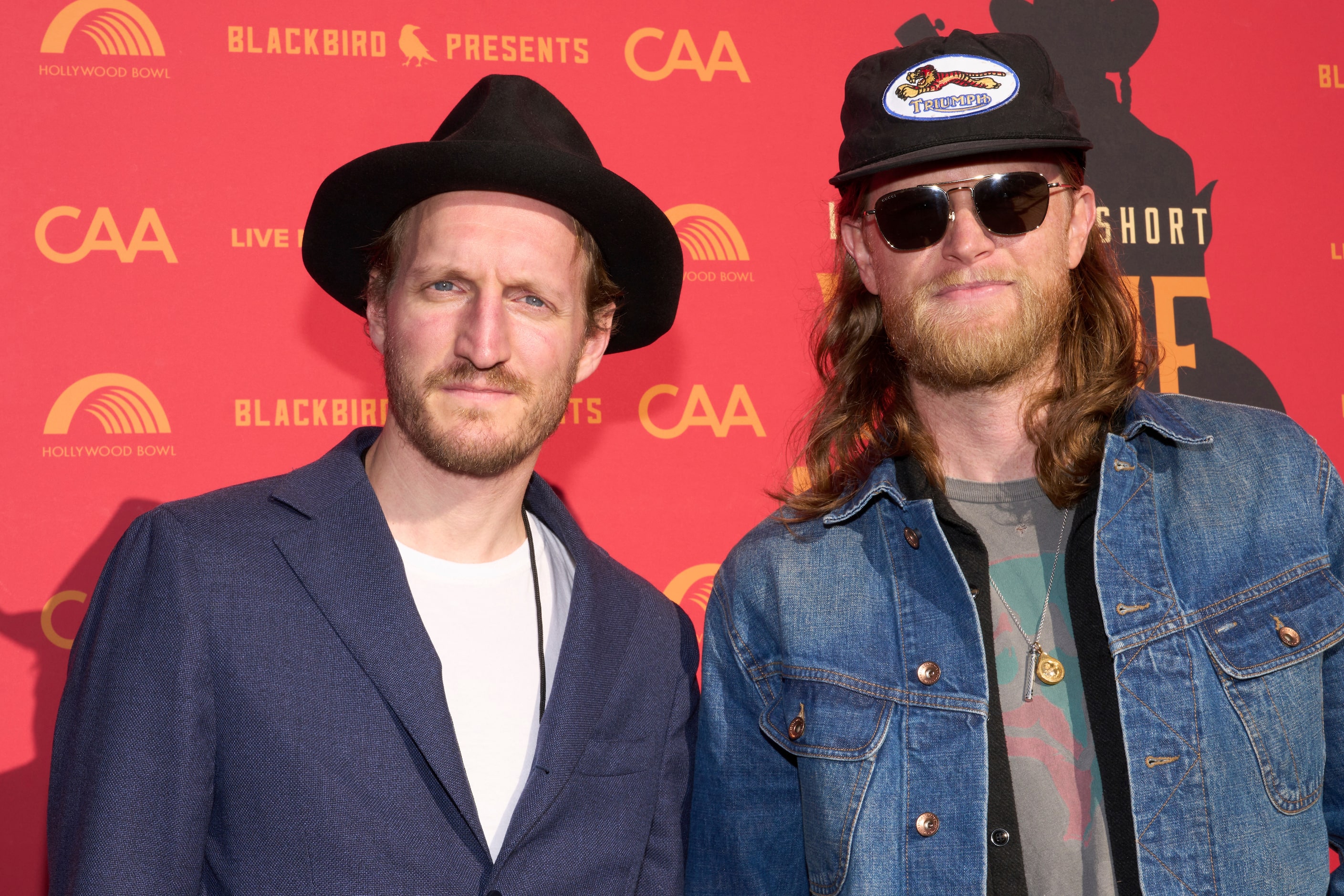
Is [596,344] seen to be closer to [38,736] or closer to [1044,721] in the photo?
[1044,721]

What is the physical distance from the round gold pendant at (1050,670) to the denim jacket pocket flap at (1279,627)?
24 centimetres

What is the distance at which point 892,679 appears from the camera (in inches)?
68.8

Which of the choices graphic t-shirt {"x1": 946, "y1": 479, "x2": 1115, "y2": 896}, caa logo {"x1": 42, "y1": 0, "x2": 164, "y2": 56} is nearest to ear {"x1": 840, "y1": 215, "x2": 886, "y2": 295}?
graphic t-shirt {"x1": 946, "y1": 479, "x2": 1115, "y2": 896}

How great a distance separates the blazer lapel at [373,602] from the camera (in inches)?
63.9

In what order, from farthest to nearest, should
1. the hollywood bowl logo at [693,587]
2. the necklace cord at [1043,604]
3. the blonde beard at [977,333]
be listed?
1. the hollywood bowl logo at [693,587]
2. the blonde beard at [977,333]
3. the necklace cord at [1043,604]

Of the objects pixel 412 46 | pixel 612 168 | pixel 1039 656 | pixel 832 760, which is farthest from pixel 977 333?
pixel 412 46

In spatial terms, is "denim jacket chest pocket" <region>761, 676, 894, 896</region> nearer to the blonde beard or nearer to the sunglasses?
the blonde beard

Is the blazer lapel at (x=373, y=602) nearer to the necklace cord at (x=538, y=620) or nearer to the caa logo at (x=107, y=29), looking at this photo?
the necklace cord at (x=538, y=620)

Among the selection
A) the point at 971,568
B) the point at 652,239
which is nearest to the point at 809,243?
the point at 652,239

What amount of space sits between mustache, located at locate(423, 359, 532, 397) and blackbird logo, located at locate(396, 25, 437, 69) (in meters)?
1.43

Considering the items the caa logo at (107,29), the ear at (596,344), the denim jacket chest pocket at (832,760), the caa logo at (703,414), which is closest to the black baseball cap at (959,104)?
the ear at (596,344)

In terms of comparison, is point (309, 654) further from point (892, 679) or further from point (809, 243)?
point (809, 243)

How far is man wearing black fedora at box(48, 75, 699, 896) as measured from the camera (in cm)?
153

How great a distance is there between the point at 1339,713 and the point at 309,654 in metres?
1.67
